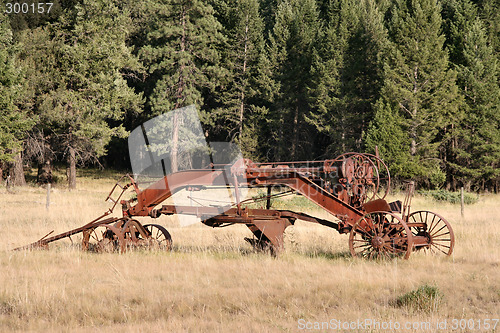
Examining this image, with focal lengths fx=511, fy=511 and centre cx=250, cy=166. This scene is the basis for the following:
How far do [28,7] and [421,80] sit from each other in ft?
91.5

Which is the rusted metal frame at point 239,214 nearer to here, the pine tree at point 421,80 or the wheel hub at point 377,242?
the wheel hub at point 377,242

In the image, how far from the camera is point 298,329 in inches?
251

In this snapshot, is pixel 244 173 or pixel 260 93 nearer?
pixel 244 173

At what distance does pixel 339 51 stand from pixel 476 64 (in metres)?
10.3

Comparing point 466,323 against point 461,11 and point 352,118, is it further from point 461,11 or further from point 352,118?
point 461,11

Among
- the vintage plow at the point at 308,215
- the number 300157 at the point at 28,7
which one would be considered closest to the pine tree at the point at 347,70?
the number 300157 at the point at 28,7

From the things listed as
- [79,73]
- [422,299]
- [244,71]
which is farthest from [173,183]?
[244,71]

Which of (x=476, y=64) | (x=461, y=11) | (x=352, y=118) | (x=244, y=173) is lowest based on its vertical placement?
(x=244, y=173)

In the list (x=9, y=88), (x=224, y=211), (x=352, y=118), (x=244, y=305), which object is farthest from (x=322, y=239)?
(x=352, y=118)

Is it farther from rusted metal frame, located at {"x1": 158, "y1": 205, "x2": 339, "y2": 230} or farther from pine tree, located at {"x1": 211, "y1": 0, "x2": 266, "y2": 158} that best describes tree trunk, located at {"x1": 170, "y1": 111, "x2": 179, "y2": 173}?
rusted metal frame, located at {"x1": 158, "y1": 205, "x2": 339, "y2": 230}

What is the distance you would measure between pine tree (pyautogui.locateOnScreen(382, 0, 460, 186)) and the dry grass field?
24.9m

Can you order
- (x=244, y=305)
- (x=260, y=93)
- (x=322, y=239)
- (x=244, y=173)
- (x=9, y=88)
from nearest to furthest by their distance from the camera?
(x=244, y=305), (x=244, y=173), (x=322, y=239), (x=9, y=88), (x=260, y=93)

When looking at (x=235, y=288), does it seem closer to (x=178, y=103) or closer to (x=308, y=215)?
(x=308, y=215)

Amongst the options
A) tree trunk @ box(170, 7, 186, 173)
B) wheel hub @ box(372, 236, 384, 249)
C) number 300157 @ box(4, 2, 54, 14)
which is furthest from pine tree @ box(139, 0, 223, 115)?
wheel hub @ box(372, 236, 384, 249)
